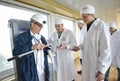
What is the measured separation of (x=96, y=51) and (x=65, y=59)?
103 centimetres

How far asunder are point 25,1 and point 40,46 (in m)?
1.32

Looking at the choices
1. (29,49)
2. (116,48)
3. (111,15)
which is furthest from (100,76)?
(111,15)

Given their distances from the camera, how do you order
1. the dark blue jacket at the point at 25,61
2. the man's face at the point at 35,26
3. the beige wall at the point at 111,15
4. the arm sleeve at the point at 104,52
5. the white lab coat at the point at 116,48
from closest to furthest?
the dark blue jacket at the point at 25,61, the man's face at the point at 35,26, the arm sleeve at the point at 104,52, the white lab coat at the point at 116,48, the beige wall at the point at 111,15

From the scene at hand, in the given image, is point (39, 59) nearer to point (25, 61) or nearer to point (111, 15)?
point (25, 61)

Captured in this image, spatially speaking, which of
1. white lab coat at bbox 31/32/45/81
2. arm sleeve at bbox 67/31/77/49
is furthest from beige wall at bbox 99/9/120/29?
white lab coat at bbox 31/32/45/81

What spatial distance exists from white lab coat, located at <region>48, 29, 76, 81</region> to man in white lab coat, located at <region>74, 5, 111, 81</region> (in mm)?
792

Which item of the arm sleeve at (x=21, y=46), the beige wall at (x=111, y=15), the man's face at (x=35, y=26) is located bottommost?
the arm sleeve at (x=21, y=46)

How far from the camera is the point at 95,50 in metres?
1.88

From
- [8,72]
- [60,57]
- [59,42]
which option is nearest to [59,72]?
[60,57]

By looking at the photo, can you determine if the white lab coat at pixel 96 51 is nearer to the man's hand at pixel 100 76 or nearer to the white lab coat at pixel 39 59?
the man's hand at pixel 100 76

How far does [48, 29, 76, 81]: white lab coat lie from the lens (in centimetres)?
280

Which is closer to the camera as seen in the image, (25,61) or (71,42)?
(25,61)

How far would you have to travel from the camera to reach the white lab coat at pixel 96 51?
1770mm

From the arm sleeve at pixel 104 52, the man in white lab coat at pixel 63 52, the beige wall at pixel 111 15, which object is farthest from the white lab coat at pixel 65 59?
the beige wall at pixel 111 15
